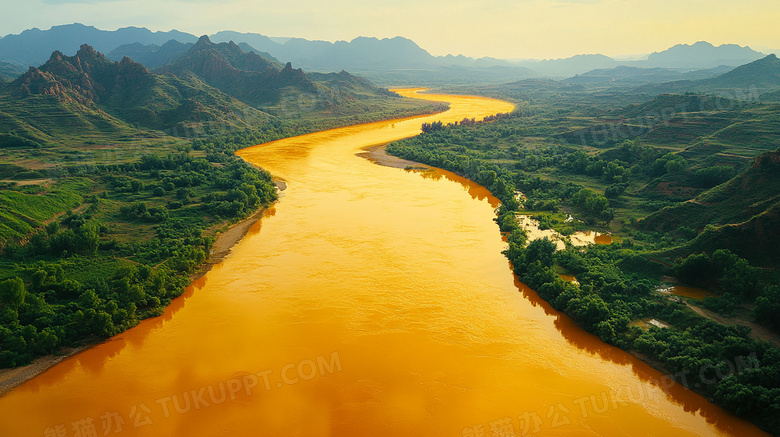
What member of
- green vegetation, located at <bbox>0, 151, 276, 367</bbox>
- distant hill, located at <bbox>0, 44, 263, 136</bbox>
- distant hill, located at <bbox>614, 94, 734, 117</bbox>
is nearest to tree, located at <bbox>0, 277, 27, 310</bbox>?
green vegetation, located at <bbox>0, 151, 276, 367</bbox>

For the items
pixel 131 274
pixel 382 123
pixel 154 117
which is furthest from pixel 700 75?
pixel 131 274

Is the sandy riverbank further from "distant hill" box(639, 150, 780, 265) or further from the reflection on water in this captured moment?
"distant hill" box(639, 150, 780, 265)

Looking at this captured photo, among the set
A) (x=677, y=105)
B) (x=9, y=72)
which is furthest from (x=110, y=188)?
(x=9, y=72)

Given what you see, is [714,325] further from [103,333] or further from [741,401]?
[103,333]

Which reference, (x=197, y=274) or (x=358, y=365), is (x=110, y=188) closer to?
(x=197, y=274)

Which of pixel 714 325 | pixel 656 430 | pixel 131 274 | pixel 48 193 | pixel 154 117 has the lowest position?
pixel 656 430

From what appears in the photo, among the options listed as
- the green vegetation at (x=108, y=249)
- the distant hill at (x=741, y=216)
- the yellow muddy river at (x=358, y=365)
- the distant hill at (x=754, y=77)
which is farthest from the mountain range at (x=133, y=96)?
the distant hill at (x=754, y=77)

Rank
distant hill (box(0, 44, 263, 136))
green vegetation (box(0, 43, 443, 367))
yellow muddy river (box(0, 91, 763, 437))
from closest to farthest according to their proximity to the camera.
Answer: yellow muddy river (box(0, 91, 763, 437)), green vegetation (box(0, 43, 443, 367)), distant hill (box(0, 44, 263, 136))
